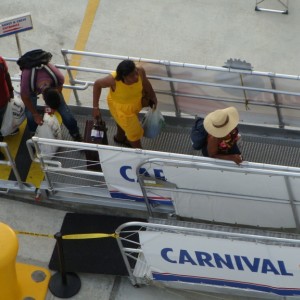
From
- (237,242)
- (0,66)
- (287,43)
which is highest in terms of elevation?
(0,66)

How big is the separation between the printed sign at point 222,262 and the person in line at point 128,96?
1565mm

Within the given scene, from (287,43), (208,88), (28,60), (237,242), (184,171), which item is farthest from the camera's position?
(287,43)

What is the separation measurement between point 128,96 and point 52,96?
Result: 81 centimetres

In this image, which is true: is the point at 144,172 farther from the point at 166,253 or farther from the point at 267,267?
the point at 267,267

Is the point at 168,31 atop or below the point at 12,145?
below

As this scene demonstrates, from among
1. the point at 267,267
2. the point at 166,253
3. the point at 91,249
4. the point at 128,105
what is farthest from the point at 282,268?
the point at 128,105

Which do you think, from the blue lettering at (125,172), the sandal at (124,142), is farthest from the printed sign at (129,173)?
the sandal at (124,142)

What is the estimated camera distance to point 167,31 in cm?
1080

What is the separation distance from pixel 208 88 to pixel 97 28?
301 centimetres

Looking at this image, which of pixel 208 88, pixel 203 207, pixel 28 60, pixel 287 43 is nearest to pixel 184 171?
pixel 203 207

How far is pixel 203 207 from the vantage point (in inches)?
303

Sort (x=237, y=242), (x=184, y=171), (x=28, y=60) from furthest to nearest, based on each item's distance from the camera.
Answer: (x=28, y=60) → (x=184, y=171) → (x=237, y=242)

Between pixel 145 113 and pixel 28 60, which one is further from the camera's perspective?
pixel 145 113

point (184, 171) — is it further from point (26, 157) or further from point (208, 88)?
point (26, 157)
